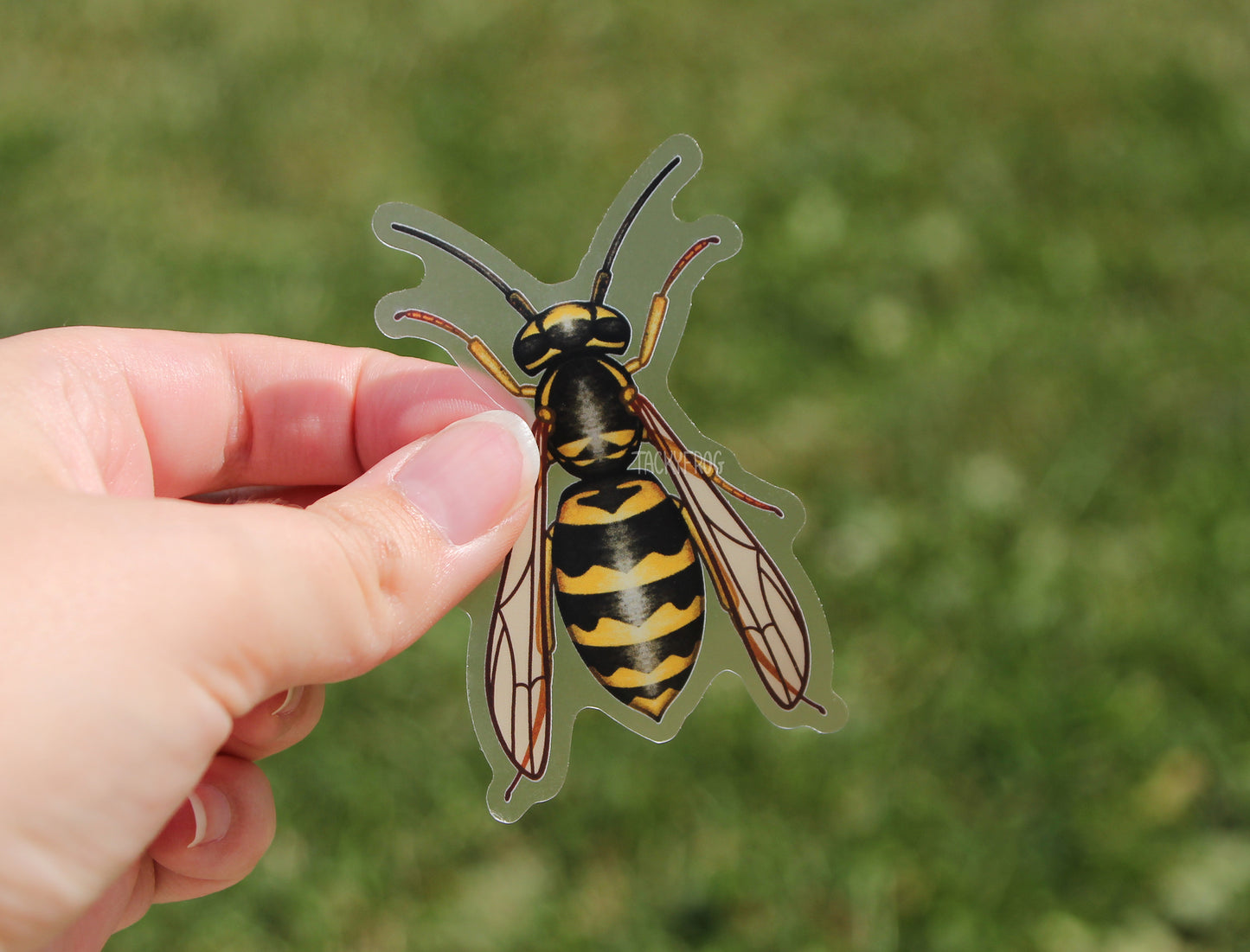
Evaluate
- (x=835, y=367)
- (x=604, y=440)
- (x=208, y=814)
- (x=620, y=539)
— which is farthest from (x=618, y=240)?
(x=835, y=367)

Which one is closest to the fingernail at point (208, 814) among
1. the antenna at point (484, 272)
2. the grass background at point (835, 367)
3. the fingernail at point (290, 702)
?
the fingernail at point (290, 702)

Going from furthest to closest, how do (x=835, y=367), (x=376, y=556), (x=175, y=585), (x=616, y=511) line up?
(x=835, y=367) < (x=616, y=511) < (x=376, y=556) < (x=175, y=585)

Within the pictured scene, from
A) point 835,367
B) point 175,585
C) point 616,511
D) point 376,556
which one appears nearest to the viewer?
point 175,585

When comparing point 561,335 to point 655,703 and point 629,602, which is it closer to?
point 629,602

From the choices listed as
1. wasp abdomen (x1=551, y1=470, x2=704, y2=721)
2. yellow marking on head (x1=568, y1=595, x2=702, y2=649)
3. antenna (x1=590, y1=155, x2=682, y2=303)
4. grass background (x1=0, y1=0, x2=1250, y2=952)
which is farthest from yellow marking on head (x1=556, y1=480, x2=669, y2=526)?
grass background (x1=0, y1=0, x2=1250, y2=952)

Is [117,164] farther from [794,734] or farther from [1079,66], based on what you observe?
[1079,66]

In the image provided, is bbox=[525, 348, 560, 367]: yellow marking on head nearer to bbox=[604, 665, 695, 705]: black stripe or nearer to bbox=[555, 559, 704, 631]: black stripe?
bbox=[555, 559, 704, 631]: black stripe

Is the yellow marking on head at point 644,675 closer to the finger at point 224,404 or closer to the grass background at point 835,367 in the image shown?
the finger at point 224,404
